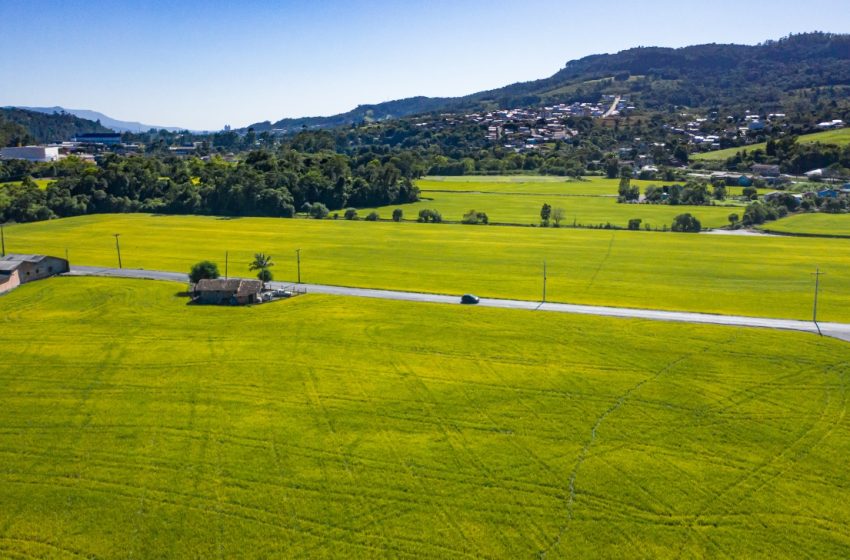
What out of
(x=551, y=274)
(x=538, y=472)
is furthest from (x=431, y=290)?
(x=538, y=472)

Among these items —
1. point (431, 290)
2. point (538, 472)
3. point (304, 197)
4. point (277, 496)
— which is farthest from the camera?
point (304, 197)

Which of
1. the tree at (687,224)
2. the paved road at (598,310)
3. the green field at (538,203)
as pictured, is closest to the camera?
the paved road at (598,310)

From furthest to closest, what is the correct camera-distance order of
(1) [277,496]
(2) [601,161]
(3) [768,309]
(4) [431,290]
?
1. (2) [601,161]
2. (4) [431,290]
3. (3) [768,309]
4. (1) [277,496]

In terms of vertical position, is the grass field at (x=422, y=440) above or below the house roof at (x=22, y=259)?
below

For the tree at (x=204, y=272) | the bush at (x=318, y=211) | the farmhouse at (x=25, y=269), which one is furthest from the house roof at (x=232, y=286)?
the bush at (x=318, y=211)

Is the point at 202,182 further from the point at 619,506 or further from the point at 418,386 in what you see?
the point at 619,506

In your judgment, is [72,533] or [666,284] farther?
[666,284]

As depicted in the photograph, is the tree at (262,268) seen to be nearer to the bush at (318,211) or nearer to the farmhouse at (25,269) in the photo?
the farmhouse at (25,269)
